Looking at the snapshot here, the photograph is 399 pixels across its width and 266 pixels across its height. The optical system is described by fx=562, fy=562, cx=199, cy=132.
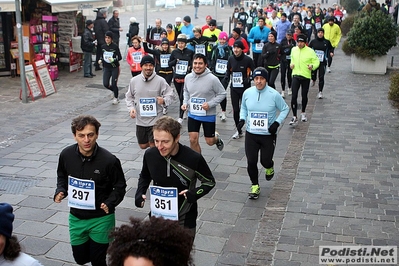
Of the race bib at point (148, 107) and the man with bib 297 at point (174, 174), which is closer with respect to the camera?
the man with bib 297 at point (174, 174)

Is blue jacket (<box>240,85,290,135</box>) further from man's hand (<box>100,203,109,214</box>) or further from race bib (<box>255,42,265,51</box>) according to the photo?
race bib (<box>255,42,265,51</box>)

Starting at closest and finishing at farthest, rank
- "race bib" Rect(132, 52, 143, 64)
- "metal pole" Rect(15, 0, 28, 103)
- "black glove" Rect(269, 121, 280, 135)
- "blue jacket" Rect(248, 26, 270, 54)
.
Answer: "black glove" Rect(269, 121, 280, 135)
"race bib" Rect(132, 52, 143, 64)
"metal pole" Rect(15, 0, 28, 103)
"blue jacket" Rect(248, 26, 270, 54)

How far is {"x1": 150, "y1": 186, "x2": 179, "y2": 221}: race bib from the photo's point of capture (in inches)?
186

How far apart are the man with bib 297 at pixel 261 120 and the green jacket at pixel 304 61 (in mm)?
4018

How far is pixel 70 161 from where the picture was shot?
4801mm

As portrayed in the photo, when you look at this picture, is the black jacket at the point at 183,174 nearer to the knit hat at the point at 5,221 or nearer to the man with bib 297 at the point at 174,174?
the man with bib 297 at the point at 174,174

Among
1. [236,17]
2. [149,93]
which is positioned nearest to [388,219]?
[149,93]

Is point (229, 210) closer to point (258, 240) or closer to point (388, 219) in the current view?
point (258, 240)

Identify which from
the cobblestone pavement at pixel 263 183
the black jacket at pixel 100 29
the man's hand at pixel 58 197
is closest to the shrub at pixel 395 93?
the cobblestone pavement at pixel 263 183

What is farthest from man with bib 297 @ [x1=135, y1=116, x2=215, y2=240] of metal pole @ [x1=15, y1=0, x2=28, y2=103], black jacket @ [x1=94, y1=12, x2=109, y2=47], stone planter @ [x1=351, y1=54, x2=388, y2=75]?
stone planter @ [x1=351, y1=54, x2=388, y2=75]

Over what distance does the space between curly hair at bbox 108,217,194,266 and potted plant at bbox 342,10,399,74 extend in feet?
53.2

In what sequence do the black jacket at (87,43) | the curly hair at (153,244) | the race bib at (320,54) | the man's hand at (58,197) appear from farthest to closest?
the black jacket at (87,43) → the race bib at (320,54) → the man's hand at (58,197) → the curly hair at (153,244)

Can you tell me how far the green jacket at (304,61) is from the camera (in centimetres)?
1123

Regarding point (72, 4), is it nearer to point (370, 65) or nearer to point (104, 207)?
point (370, 65)
